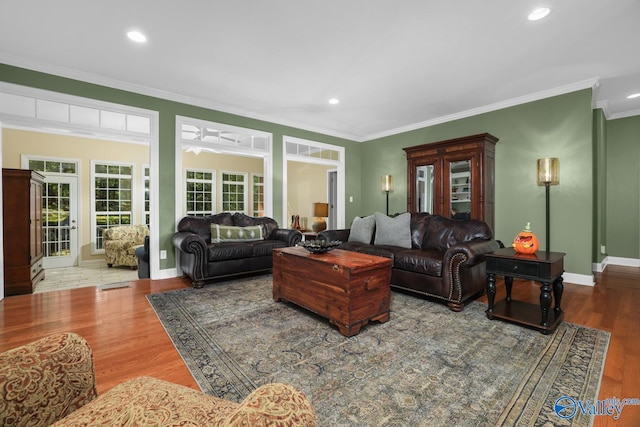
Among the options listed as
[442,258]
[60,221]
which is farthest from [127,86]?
[442,258]

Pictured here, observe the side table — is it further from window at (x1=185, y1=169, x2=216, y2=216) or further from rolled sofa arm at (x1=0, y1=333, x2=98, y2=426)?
window at (x1=185, y1=169, x2=216, y2=216)

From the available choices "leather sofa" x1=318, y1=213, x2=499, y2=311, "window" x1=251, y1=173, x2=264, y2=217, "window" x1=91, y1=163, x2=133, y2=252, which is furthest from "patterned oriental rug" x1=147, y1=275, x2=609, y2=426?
"window" x1=251, y1=173, x2=264, y2=217

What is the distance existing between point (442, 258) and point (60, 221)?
714cm

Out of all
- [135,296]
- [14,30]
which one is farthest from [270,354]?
[14,30]

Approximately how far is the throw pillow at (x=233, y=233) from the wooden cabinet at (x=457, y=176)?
296 cm

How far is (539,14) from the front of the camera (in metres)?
2.52

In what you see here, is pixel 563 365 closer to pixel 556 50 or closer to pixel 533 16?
pixel 533 16

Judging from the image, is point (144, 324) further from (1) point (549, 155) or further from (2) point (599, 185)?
(2) point (599, 185)

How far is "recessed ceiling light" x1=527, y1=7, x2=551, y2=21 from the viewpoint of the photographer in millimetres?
2451

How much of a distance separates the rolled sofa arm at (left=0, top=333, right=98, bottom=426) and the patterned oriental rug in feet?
2.78

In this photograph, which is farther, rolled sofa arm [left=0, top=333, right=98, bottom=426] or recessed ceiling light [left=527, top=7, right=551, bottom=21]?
recessed ceiling light [left=527, top=7, right=551, bottom=21]

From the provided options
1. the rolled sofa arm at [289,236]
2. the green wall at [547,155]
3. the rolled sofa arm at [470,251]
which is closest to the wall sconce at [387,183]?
the green wall at [547,155]

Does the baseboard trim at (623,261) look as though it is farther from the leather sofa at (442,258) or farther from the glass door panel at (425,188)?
the leather sofa at (442,258)

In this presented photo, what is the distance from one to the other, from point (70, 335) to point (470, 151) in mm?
4942
